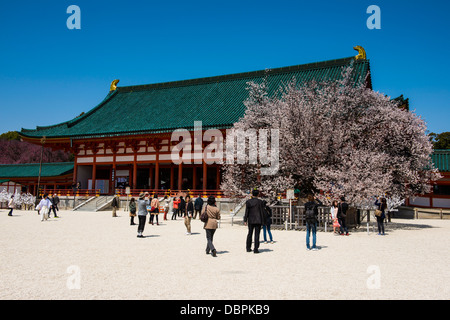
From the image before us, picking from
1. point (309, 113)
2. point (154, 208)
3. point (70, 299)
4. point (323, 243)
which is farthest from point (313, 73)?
point (70, 299)

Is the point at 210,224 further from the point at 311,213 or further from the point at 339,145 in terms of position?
the point at 339,145

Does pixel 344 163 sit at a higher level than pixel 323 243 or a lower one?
higher

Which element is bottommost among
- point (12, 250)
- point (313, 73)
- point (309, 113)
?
point (12, 250)

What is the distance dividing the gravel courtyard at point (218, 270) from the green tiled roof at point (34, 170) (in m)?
30.1

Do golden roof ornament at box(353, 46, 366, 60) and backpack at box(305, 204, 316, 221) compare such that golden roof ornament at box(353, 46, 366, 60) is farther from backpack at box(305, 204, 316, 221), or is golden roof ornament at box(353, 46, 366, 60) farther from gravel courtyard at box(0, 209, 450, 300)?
backpack at box(305, 204, 316, 221)

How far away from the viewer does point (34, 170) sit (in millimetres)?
42062

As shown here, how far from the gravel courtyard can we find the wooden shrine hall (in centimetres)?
1901

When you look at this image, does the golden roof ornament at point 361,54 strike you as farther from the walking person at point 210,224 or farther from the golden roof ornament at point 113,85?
the golden roof ornament at point 113,85

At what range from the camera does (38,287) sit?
6113 millimetres

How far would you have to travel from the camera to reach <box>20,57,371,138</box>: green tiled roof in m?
31.2

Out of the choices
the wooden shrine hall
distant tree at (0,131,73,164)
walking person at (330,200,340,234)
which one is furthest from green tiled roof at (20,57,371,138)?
distant tree at (0,131,73,164)

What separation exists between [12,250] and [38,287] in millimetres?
4914

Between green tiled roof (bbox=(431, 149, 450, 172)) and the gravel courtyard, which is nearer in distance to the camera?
the gravel courtyard

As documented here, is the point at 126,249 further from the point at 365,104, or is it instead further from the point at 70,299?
the point at 365,104
